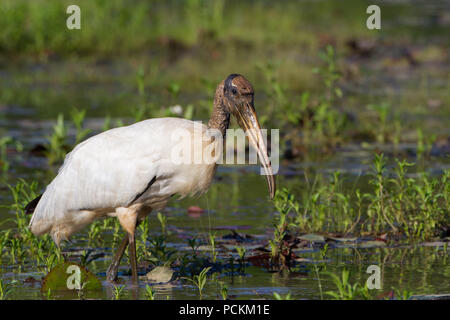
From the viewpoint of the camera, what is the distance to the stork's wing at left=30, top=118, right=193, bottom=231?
19.2 ft

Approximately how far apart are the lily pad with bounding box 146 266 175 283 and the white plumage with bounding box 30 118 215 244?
0.42 m

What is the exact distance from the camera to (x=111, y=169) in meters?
5.99

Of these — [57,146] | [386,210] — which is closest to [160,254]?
[386,210]

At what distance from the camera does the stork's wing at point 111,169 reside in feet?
19.2

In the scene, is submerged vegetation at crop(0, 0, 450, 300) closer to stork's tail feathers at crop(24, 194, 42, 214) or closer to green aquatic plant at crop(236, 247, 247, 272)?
green aquatic plant at crop(236, 247, 247, 272)

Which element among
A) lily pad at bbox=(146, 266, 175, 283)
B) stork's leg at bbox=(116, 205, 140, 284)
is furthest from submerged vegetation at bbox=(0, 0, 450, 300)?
stork's leg at bbox=(116, 205, 140, 284)

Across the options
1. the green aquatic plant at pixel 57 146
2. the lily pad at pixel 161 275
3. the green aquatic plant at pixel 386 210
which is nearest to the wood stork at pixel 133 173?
the lily pad at pixel 161 275

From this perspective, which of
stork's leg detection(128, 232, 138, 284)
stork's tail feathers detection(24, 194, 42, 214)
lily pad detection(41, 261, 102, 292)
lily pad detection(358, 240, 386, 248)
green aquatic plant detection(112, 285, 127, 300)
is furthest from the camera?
lily pad detection(358, 240, 386, 248)

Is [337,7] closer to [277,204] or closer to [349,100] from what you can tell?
[349,100]

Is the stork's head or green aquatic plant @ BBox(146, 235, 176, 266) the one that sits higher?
the stork's head

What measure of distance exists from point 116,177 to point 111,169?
70 millimetres

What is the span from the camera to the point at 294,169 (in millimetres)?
9750

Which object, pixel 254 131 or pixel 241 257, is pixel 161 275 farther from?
pixel 254 131
